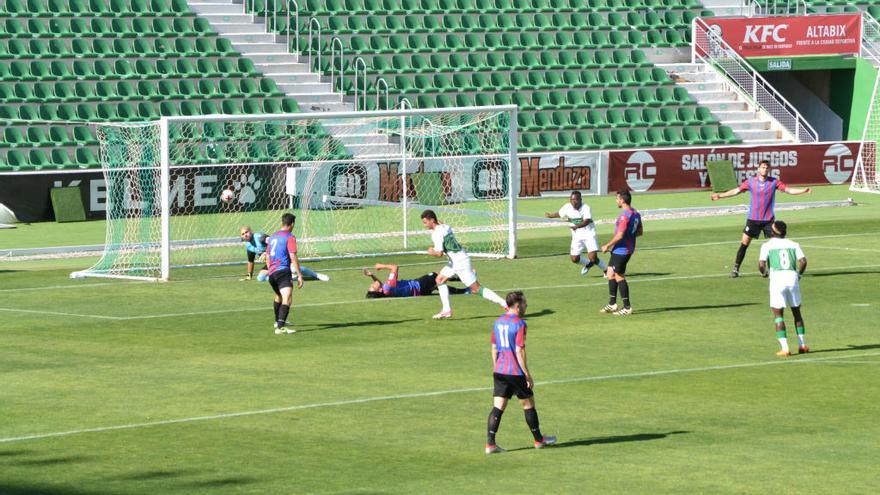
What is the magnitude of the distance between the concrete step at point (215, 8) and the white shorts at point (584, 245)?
22562mm

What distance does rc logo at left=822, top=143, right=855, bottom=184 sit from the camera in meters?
52.0

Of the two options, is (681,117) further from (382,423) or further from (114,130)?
(382,423)

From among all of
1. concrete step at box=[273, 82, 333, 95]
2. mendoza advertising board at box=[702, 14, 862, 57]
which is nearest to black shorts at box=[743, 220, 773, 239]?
concrete step at box=[273, 82, 333, 95]

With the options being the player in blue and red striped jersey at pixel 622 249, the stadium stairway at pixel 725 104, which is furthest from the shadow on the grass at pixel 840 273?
the stadium stairway at pixel 725 104

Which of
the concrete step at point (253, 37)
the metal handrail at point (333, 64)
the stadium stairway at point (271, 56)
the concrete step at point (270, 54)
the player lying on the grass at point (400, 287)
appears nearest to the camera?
the player lying on the grass at point (400, 287)

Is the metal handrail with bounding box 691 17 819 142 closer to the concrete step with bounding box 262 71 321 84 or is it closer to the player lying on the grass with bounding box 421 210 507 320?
the concrete step with bounding box 262 71 321 84

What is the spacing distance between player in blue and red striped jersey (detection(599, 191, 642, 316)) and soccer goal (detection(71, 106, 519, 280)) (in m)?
8.98

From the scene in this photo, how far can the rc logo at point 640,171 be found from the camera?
49188 mm

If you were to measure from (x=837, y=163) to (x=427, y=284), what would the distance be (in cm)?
2796

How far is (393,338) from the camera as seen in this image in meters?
23.2

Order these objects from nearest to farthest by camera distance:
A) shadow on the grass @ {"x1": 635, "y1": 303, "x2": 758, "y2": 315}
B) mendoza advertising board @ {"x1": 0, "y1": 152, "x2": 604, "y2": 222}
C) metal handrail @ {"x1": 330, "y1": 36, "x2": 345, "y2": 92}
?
shadow on the grass @ {"x1": 635, "y1": 303, "x2": 758, "y2": 315} → mendoza advertising board @ {"x1": 0, "y1": 152, "x2": 604, "y2": 222} → metal handrail @ {"x1": 330, "y1": 36, "x2": 345, "y2": 92}

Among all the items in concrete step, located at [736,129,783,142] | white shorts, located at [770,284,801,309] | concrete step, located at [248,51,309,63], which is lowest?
white shorts, located at [770,284,801,309]

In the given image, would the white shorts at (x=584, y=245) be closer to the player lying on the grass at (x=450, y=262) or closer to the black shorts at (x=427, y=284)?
the black shorts at (x=427, y=284)

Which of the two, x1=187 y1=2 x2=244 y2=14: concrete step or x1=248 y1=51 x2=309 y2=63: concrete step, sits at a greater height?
x1=187 y1=2 x2=244 y2=14: concrete step
